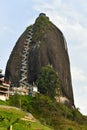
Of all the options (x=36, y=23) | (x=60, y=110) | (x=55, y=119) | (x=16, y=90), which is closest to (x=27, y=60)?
(x=36, y=23)

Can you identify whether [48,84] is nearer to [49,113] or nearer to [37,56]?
[49,113]

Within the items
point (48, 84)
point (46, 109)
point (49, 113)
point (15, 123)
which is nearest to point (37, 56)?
point (48, 84)

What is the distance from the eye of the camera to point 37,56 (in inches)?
5655

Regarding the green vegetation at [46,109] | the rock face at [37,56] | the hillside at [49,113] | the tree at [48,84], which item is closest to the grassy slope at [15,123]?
the green vegetation at [46,109]

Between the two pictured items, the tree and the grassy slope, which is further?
the tree

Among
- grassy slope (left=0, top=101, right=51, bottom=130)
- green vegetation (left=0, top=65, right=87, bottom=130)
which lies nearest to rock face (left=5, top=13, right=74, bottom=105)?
green vegetation (left=0, top=65, right=87, bottom=130)

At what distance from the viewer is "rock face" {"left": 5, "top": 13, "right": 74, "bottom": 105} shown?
5536 inches

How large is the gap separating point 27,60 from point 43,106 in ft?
155

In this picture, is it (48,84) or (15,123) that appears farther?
(48,84)

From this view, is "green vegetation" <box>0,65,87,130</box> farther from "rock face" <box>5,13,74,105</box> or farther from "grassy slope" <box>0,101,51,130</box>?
"rock face" <box>5,13,74,105</box>

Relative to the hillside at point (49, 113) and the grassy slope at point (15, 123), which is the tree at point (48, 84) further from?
the grassy slope at point (15, 123)

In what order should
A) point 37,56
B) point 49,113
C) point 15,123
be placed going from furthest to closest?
1. point 37,56
2. point 49,113
3. point 15,123

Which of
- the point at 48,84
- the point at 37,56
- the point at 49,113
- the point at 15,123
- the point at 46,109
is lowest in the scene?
the point at 15,123

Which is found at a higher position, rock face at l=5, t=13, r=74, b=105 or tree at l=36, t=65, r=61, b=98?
rock face at l=5, t=13, r=74, b=105
